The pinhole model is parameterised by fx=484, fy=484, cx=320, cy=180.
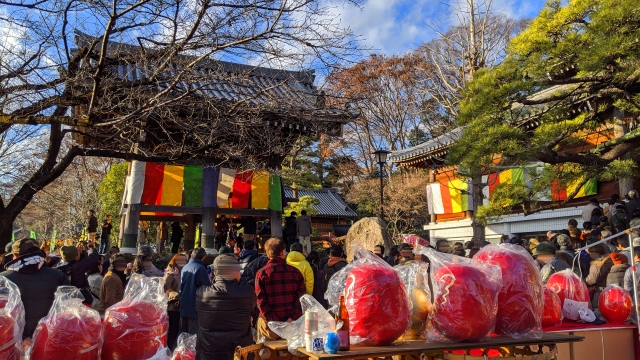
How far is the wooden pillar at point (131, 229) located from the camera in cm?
1095

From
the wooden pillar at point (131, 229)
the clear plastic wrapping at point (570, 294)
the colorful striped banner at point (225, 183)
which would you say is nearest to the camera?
the clear plastic wrapping at point (570, 294)

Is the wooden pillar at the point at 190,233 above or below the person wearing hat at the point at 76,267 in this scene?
above

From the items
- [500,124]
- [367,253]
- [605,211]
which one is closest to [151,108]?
[367,253]

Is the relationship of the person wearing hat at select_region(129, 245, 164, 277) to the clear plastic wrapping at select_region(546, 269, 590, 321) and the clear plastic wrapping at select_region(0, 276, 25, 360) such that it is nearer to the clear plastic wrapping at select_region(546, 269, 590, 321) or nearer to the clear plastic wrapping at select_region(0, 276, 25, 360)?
the clear plastic wrapping at select_region(0, 276, 25, 360)

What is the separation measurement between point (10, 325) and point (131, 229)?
9232mm

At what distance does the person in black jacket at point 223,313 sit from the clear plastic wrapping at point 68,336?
191cm

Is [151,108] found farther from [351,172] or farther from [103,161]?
[351,172]

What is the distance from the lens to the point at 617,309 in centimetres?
434

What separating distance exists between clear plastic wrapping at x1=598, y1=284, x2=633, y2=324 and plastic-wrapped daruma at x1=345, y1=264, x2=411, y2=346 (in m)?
2.65

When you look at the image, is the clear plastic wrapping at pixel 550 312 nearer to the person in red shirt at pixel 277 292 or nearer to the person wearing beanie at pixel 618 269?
the person in red shirt at pixel 277 292

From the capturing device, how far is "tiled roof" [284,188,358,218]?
2908cm

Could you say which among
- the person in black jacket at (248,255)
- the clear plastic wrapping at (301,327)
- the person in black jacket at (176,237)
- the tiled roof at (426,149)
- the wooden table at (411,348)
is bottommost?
the wooden table at (411,348)

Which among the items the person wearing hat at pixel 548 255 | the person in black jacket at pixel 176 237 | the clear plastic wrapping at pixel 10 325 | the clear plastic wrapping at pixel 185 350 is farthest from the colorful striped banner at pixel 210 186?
the clear plastic wrapping at pixel 10 325

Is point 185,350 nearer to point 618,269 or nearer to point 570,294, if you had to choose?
point 570,294
